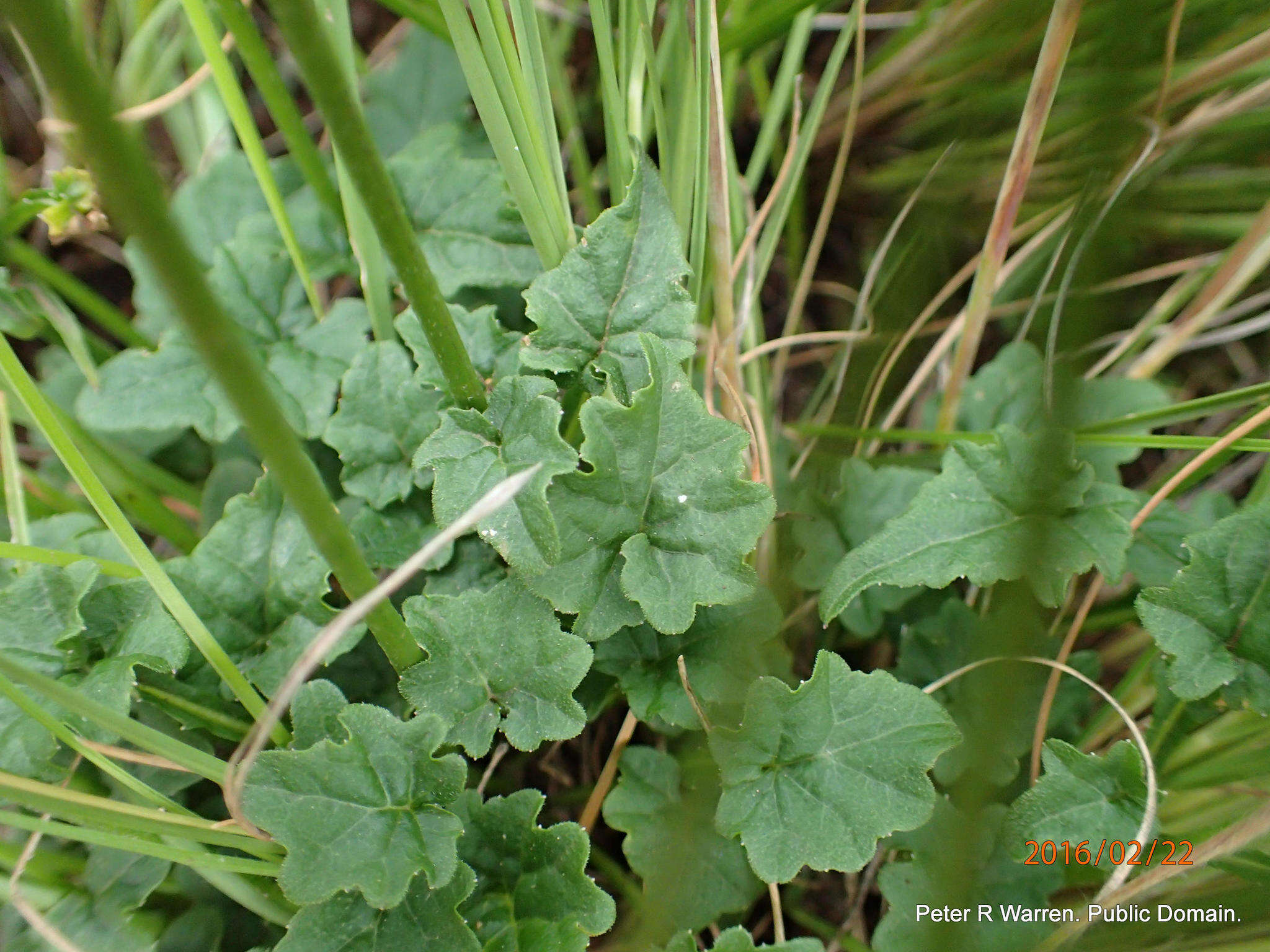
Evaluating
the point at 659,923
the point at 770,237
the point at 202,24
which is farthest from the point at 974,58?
the point at 659,923

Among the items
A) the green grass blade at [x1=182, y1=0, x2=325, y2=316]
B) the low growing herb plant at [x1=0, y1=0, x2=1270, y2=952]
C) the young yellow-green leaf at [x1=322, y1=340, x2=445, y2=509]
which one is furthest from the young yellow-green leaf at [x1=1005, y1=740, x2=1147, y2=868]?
the green grass blade at [x1=182, y1=0, x2=325, y2=316]

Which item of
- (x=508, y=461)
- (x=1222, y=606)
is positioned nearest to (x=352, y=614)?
(x=508, y=461)

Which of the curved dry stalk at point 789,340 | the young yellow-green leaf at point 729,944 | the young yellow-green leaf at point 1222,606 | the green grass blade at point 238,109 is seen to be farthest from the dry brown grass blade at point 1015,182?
the green grass blade at point 238,109

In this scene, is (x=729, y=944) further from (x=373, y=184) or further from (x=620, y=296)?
(x=373, y=184)

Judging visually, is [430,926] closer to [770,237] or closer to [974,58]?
[770,237]

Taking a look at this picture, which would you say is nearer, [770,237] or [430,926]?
[430,926]

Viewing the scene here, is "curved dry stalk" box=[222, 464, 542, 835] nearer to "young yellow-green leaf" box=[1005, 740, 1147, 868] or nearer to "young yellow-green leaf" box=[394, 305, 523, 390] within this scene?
"young yellow-green leaf" box=[394, 305, 523, 390]
